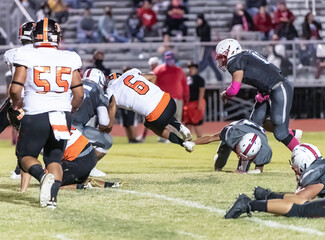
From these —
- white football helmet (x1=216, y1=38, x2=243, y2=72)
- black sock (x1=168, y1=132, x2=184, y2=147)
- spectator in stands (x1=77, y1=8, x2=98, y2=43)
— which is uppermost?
white football helmet (x1=216, y1=38, x2=243, y2=72)

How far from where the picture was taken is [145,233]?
6109mm

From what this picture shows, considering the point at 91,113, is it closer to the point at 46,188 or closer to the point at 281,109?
the point at 281,109

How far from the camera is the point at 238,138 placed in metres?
10.2

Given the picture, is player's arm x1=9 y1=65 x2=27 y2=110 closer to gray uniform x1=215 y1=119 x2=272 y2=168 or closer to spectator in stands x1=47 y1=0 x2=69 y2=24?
gray uniform x1=215 y1=119 x2=272 y2=168

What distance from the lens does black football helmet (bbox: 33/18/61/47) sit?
24.5 ft

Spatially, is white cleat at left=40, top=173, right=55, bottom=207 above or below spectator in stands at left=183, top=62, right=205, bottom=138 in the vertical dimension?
above

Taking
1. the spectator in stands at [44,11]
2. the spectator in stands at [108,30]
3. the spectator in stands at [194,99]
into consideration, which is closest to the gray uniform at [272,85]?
the spectator in stands at [194,99]

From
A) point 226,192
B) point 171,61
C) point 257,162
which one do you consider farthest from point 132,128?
point 226,192

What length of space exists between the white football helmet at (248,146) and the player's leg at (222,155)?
46 centimetres

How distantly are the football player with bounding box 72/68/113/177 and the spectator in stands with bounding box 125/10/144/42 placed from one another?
12234 mm

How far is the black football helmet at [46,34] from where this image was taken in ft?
24.5

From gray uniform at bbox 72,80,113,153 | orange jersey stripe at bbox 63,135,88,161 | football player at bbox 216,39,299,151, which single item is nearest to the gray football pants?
football player at bbox 216,39,299,151

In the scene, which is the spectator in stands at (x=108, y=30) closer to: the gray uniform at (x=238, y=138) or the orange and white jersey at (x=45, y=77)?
the gray uniform at (x=238, y=138)

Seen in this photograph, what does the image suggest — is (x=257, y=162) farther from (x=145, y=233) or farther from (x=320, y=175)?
(x=145, y=233)
